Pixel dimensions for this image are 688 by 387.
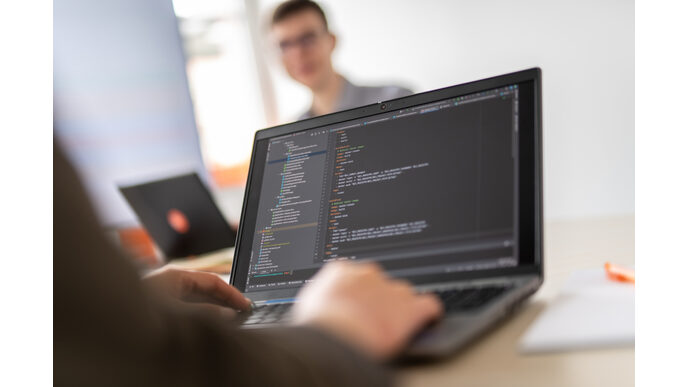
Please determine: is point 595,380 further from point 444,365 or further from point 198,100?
point 198,100

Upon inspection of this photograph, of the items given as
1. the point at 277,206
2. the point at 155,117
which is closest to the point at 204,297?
the point at 277,206

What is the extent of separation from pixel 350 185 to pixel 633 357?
0.44 m

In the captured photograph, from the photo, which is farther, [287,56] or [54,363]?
[287,56]

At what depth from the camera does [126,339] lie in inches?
13.6

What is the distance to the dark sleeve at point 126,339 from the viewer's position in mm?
338

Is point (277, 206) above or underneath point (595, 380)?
above

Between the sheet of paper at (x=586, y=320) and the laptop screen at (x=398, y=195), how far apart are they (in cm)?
8

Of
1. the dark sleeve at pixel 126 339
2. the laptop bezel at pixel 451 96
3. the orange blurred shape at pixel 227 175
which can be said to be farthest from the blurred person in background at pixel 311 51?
the dark sleeve at pixel 126 339

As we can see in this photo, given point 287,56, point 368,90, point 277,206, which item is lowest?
point 277,206

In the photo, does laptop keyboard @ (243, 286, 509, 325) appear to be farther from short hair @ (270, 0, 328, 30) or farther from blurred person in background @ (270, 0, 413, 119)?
short hair @ (270, 0, 328, 30)

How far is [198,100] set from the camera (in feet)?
13.7

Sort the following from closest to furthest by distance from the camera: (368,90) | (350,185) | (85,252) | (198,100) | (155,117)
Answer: (85,252), (350,185), (368,90), (155,117), (198,100)

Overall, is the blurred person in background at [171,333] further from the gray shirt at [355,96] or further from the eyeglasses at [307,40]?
the eyeglasses at [307,40]

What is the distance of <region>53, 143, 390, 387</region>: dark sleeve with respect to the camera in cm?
34
